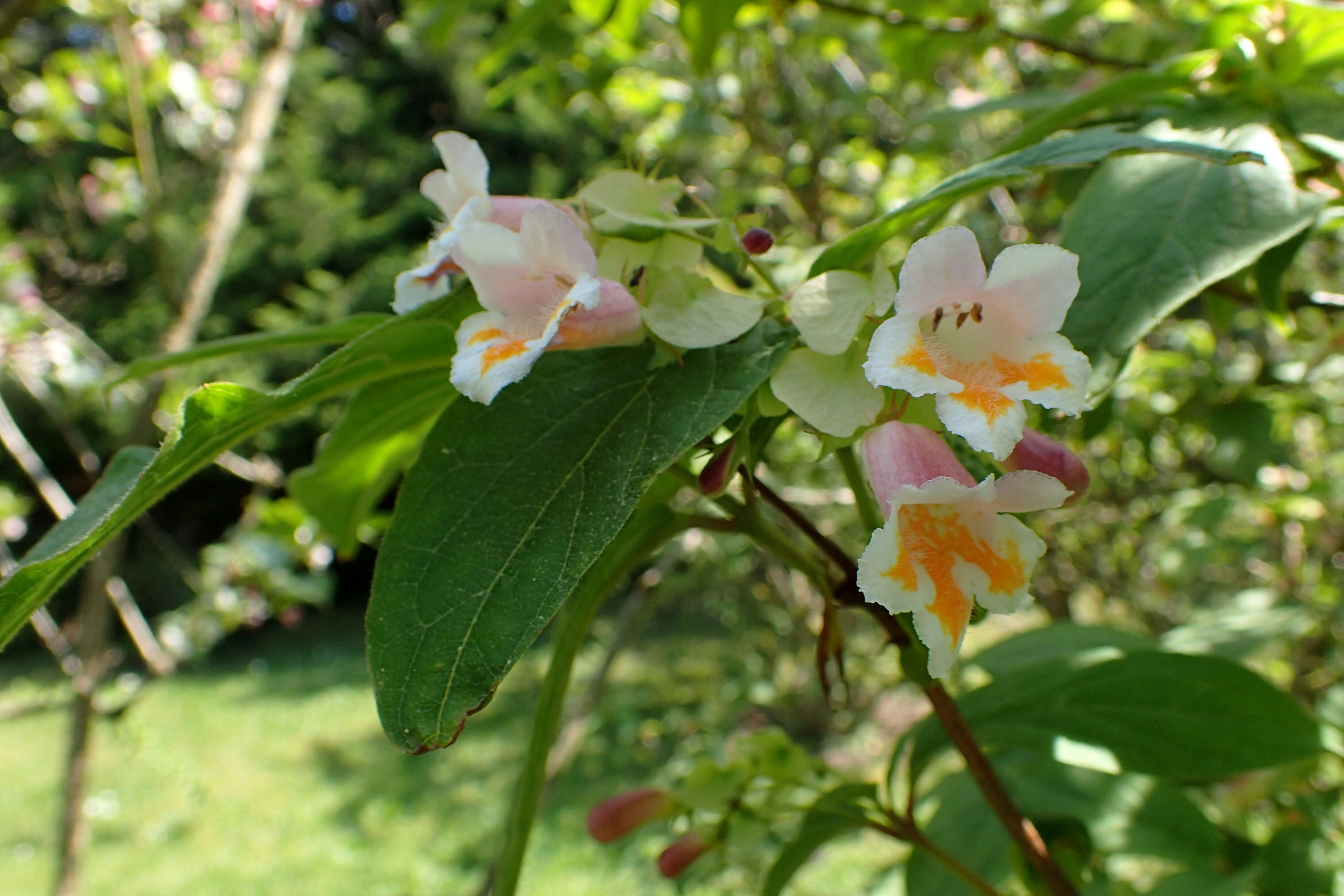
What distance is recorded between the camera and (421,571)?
0.43m

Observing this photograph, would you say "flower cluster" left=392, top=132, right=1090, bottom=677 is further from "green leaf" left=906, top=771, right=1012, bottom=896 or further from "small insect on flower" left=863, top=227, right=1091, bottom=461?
"green leaf" left=906, top=771, right=1012, bottom=896

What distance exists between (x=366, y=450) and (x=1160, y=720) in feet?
1.94

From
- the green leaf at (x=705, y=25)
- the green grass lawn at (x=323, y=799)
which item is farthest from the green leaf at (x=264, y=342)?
the green grass lawn at (x=323, y=799)

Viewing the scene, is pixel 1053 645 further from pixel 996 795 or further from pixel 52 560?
pixel 52 560

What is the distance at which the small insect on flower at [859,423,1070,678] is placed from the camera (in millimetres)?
406

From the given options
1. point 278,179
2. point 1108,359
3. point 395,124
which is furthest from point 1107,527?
point 395,124

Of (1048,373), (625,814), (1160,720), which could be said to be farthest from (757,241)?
(625,814)

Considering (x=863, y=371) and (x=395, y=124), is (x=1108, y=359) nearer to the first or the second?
(x=863, y=371)

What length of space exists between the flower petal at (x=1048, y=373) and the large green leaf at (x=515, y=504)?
0.34 ft

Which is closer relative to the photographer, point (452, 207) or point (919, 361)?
point (919, 361)

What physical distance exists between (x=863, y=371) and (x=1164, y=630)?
6.18ft

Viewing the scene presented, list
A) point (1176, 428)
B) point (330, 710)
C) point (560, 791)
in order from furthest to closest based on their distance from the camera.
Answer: point (330, 710) → point (560, 791) → point (1176, 428)

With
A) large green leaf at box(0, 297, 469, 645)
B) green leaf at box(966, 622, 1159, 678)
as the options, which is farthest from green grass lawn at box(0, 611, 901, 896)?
large green leaf at box(0, 297, 469, 645)

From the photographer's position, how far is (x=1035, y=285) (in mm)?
433
